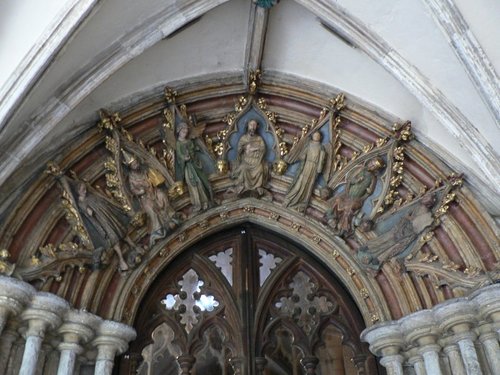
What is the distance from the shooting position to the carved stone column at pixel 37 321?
13.4ft

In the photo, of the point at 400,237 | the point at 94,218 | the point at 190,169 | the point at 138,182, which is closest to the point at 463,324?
the point at 400,237

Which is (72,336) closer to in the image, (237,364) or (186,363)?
(186,363)

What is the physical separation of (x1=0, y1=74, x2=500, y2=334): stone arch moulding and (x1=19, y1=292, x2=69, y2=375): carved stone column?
0.19 metres

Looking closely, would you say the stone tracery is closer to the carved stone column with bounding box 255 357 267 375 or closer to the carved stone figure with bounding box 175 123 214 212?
the carved stone figure with bounding box 175 123 214 212

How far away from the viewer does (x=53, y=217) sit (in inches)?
183

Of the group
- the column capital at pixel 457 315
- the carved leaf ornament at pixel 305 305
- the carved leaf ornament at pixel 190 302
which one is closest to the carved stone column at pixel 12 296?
the carved leaf ornament at pixel 190 302

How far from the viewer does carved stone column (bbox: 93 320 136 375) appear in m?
4.44

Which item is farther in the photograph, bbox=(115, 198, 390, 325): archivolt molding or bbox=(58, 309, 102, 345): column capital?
bbox=(115, 198, 390, 325): archivolt molding

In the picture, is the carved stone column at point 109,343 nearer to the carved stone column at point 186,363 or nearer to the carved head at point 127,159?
the carved stone column at point 186,363

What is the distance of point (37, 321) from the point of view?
4.18 m

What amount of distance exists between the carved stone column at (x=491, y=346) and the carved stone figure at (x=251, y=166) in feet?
6.55

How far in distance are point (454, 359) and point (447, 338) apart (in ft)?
0.51

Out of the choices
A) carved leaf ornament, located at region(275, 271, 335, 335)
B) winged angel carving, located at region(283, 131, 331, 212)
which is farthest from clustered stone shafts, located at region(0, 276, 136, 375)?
winged angel carving, located at region(283, 131, 331, 212)

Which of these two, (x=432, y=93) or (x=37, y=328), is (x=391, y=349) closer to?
(x=432, y=93)
